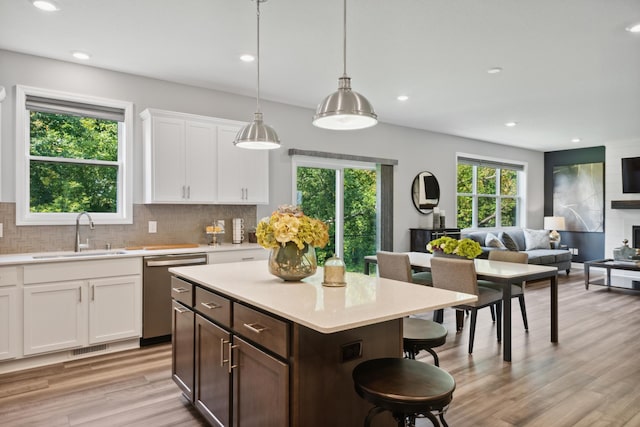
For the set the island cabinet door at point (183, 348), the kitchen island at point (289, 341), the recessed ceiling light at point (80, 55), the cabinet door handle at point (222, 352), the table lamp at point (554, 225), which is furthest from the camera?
the table lamp at point (554, 225)

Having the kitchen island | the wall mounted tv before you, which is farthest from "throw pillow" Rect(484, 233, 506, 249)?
the kitchen island

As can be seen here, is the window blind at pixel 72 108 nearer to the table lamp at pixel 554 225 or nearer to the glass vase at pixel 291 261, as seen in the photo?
the glass vase at pixel 291 261

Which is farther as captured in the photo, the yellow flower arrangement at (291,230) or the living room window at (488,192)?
the living room window at (488,192)

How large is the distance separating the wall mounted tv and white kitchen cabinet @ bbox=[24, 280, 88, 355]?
887cm

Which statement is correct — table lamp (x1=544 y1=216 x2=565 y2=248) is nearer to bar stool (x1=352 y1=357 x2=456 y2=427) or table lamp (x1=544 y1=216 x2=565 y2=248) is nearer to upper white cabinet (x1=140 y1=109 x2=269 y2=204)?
upper white cabinet (x1=140 y1=109 x2=269 y2=204)

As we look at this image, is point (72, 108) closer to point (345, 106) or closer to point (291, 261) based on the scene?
point (291, 261)

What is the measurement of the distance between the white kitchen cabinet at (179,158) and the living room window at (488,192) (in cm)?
496

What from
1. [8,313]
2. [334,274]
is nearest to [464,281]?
[334,274]

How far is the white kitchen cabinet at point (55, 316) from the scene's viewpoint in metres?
3.28

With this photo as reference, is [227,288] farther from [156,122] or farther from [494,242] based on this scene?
[494,242]

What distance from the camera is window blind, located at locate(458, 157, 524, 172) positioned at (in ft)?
25.5

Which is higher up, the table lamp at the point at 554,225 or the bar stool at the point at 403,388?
the table lamp at the point at 554,225

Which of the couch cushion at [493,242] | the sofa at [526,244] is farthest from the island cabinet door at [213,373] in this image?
the couch cushion at [493,242]

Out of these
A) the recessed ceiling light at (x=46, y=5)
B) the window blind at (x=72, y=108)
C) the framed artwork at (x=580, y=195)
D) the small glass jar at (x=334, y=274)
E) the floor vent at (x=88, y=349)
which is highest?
the recessed ceiling light at (x=46, y=5)
